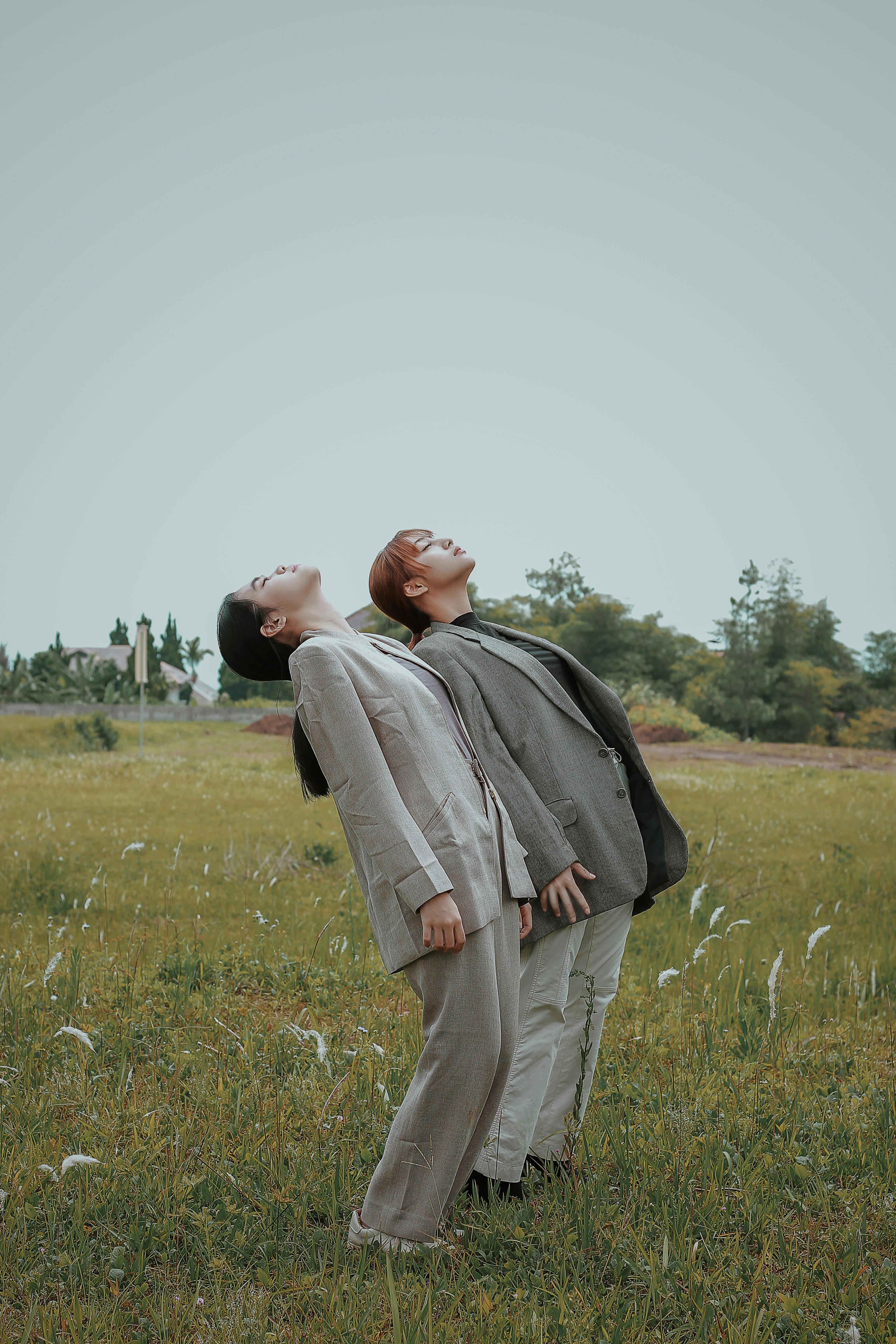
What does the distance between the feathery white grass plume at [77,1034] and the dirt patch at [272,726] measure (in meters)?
24.2

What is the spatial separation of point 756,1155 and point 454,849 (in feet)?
4.93

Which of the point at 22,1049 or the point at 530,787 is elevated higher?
the point at 530,787

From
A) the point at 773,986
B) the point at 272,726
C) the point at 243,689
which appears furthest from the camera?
the point at 243,689

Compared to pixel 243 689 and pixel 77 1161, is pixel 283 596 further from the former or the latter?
pixel 243 689

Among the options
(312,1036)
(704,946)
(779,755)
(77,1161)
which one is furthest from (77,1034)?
(779,755)

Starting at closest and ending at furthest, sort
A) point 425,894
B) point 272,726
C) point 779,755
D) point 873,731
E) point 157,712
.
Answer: point 425,894 → point 779,755 → point 272,726 → point 157,712 → point 873,731

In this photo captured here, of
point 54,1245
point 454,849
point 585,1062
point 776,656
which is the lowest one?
point 54,1245

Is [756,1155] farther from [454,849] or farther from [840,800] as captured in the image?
[840,800]

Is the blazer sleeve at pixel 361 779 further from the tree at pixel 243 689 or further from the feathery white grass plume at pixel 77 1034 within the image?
the tree at pixel 243 689

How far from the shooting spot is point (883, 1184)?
2.60 metres

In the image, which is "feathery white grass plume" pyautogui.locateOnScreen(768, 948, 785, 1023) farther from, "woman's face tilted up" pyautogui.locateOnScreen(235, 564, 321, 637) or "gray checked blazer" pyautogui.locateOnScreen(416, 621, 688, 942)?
"woman's face tilted up" pyautogui.locateOnScreen(235, 564, 321, 637)

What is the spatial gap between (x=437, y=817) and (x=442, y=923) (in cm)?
26

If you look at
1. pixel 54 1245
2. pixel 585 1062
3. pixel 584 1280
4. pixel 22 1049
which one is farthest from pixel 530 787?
pixel 22 1049

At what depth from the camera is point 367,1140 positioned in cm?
290
